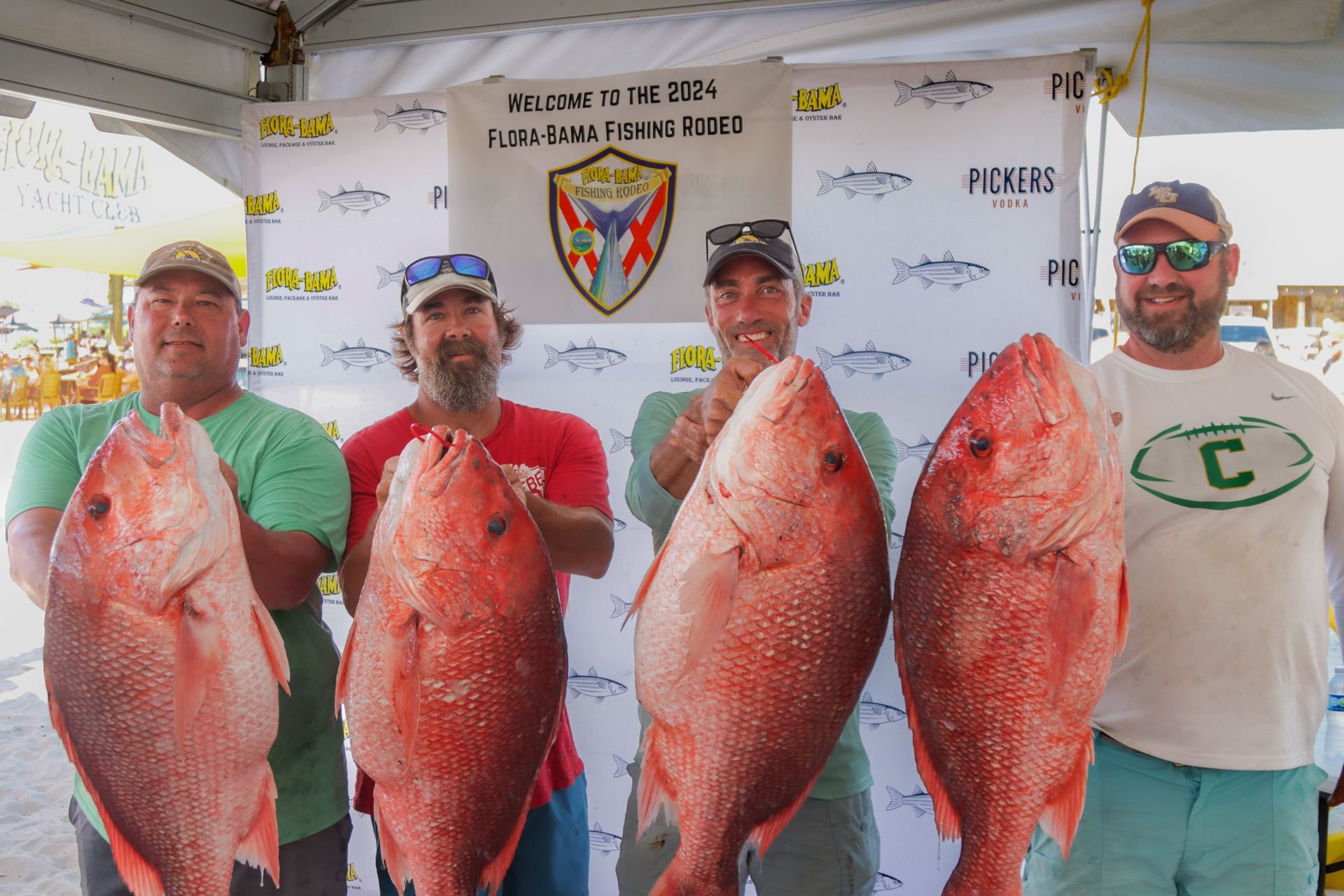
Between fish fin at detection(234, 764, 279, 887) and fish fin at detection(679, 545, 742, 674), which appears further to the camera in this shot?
fish fin at detection(234, 764, 279, 887)

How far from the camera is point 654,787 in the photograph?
1.66 metres

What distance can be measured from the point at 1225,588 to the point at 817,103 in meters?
2.06

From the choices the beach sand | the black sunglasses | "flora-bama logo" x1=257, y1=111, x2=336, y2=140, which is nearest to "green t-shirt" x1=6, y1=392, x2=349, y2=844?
the black sunglasses

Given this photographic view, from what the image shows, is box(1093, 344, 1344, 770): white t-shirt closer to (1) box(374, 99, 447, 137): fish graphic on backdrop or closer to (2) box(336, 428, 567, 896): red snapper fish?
(2) box(336, 428, 567, 896): red snapper fish

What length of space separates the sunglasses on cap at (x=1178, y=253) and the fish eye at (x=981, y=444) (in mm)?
1426

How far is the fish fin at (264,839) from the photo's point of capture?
1750 millimetres

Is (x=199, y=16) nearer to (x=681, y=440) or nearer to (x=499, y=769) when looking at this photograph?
(x=681, y=440)

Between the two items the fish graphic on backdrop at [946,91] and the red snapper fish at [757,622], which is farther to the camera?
the fish graphic on backdrop at [946,91]

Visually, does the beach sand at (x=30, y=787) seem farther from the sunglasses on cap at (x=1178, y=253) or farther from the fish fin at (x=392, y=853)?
the sunglasses on cap at (x=1178, y=253)

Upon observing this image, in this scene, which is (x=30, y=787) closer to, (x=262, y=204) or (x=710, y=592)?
(x=262, y=204)

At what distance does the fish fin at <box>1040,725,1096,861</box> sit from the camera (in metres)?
1.57

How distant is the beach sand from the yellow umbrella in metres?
4.16

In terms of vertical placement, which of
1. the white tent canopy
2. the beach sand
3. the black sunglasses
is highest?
the white tent canopy

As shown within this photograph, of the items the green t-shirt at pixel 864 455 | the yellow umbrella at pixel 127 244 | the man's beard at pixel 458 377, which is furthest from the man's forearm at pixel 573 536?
the yellow umbrella at pixel 127 244
